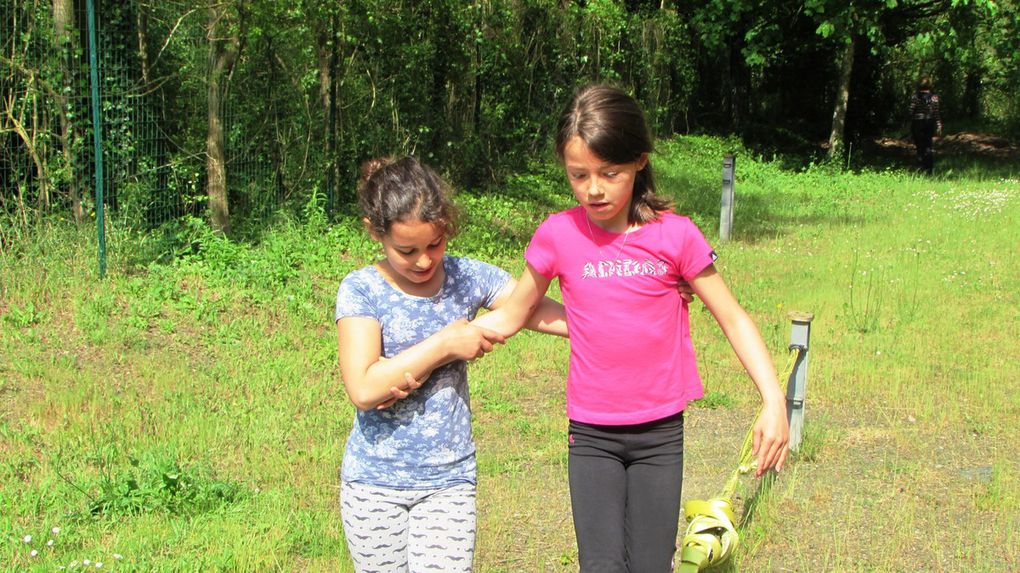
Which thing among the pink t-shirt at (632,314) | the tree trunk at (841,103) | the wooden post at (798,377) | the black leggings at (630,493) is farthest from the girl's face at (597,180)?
the tree trunk at (841,103)

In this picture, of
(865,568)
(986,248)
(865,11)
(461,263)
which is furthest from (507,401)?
(865,11)

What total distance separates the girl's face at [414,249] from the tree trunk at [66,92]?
21.3ft

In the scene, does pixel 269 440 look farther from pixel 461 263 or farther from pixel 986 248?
pixel 986 248

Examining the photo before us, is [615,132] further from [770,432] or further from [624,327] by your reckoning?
[770,432]

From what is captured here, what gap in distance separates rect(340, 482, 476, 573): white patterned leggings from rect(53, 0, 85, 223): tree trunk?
21.7 feet

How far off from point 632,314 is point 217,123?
287 inches

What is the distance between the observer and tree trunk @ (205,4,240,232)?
30.6 ft

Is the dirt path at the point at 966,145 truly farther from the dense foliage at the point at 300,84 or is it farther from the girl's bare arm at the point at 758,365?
the girl's bare arm at the point at 758,365

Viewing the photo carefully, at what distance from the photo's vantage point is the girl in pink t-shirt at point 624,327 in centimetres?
291

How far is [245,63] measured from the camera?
9.81 m

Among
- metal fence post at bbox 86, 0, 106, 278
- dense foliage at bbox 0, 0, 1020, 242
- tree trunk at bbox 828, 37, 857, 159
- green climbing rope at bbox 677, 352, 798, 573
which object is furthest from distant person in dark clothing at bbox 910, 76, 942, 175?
green climbing rope at bbox 677, 352, 798, 573

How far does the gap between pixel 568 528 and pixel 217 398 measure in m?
2.59

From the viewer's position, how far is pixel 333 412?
20.3 feet

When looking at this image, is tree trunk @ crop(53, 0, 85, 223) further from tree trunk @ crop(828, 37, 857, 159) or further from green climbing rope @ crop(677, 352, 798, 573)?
tree trunk @ crop(828, 37, 857, 159)
